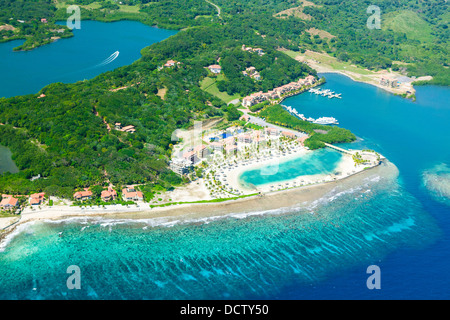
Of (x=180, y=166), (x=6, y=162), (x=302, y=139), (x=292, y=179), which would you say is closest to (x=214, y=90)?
(x=302, y=139)

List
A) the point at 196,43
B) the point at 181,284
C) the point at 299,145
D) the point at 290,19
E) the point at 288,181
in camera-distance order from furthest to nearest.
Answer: the point at 290,19, the point at 196,43, the point at 299,145, the point at 288,181, the point at 181,284

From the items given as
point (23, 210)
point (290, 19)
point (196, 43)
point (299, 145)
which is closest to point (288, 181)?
point (299, 145)

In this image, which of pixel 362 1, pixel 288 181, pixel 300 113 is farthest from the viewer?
pixel 362 1

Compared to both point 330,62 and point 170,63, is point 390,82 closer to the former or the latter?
point 330,62

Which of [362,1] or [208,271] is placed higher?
[362,1]

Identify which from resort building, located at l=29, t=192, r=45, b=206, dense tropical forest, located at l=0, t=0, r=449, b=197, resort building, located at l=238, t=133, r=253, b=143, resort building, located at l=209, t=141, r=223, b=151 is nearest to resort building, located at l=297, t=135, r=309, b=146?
dense tropical forest, located at l=0, t=0, r=449, b=197
